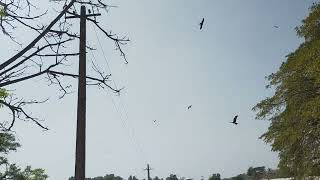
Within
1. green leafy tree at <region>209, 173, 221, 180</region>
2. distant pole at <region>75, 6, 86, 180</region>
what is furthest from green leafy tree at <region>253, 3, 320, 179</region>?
green leafy tree at <region>209, 173, 221, 180</region>

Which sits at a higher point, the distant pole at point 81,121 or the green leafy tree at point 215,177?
the green leafy tree at point 215,177

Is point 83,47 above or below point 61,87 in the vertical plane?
above

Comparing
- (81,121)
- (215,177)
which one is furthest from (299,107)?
(215,177)

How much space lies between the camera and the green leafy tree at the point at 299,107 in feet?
86.2

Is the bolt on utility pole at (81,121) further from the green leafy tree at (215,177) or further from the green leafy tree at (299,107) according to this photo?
the green leafy tree at (215,177)

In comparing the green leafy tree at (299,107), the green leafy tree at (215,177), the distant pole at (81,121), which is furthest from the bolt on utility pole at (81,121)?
the green leafy tree at (215,177)

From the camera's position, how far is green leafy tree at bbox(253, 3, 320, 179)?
26266 mm

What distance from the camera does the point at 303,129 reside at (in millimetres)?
26578

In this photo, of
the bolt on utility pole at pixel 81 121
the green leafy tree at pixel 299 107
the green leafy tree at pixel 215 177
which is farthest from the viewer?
the green leafy tree at pixel 215 177

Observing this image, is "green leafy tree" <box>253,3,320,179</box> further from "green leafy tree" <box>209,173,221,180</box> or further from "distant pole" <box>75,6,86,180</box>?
"green leafy tree" <box>209,173,221,180</box>

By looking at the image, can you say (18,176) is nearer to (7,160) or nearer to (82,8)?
(7,160)

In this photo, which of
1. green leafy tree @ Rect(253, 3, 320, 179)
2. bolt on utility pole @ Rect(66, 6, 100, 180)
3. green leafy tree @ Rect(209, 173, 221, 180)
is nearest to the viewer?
bolt on utility pole @ Rect(66, 6, 100, 180)

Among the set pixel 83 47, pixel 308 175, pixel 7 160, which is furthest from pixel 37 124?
pixel 7 160

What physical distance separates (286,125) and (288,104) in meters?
1.40
